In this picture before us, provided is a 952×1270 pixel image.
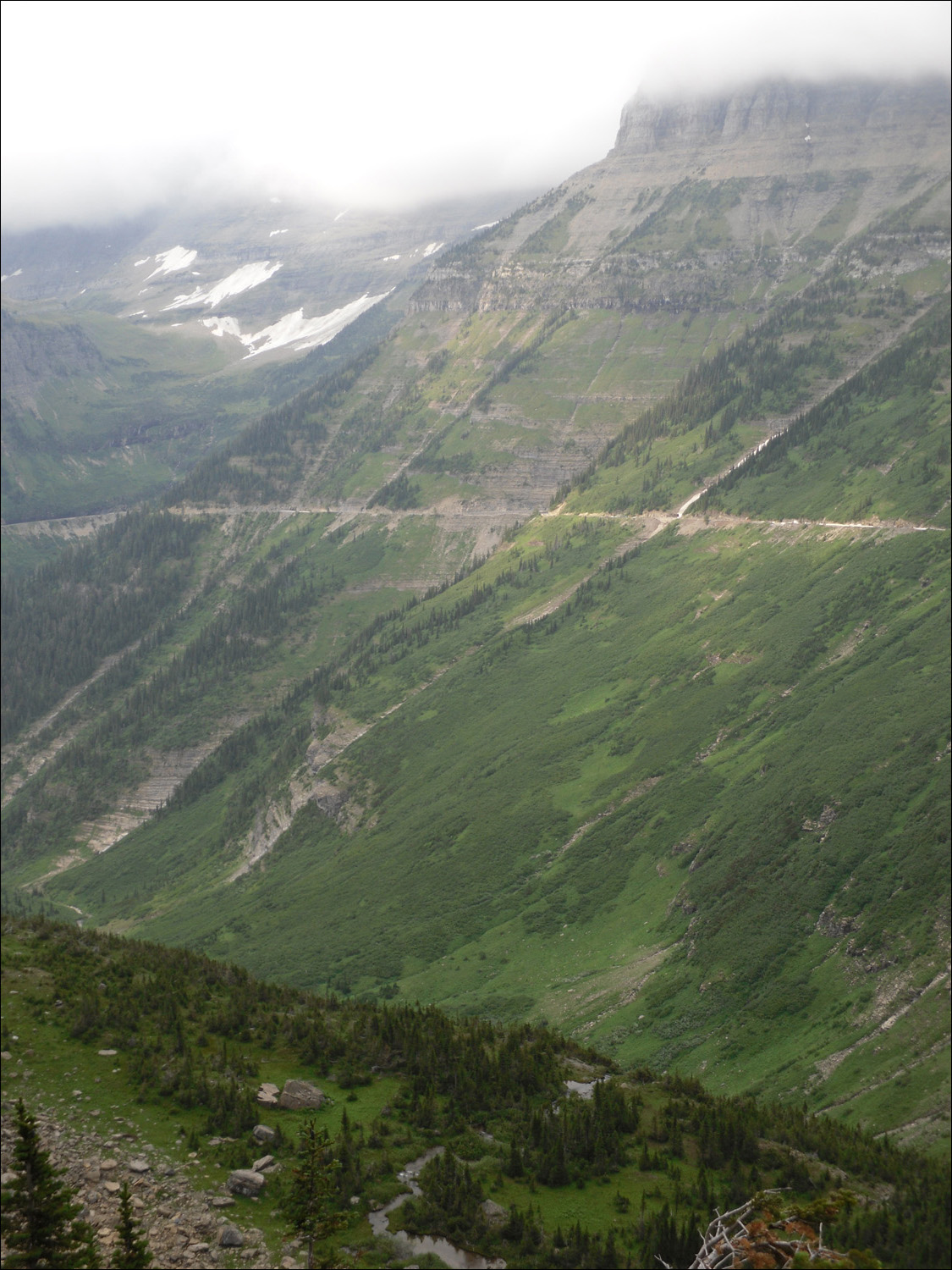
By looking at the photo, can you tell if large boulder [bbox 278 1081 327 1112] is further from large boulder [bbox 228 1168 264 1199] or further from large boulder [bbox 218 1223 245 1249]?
large boulder [bbox 218 1223 245 1249]

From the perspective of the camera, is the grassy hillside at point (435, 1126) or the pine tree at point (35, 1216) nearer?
the pine tree at point (35, 1216)

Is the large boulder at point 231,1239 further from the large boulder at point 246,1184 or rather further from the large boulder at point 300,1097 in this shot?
the large boulder at point 300,1097

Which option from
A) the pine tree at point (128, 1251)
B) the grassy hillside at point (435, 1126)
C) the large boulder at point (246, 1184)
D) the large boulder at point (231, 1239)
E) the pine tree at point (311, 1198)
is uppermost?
the pine tree at point (128, 1251)

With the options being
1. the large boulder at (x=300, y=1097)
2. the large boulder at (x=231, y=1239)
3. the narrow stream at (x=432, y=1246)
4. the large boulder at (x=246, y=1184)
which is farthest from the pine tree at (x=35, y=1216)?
the large boulder at (x=300, y=1097)

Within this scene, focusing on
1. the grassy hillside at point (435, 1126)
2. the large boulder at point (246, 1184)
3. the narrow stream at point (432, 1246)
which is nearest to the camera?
the narrow stream at point (432, 1246)

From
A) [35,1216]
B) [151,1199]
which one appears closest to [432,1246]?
[151,1199]

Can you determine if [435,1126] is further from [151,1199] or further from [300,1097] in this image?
[151,1199]

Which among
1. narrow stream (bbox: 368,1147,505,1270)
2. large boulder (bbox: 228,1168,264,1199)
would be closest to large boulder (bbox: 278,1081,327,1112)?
large boulder (bbox: 228,1168,264,1199)
